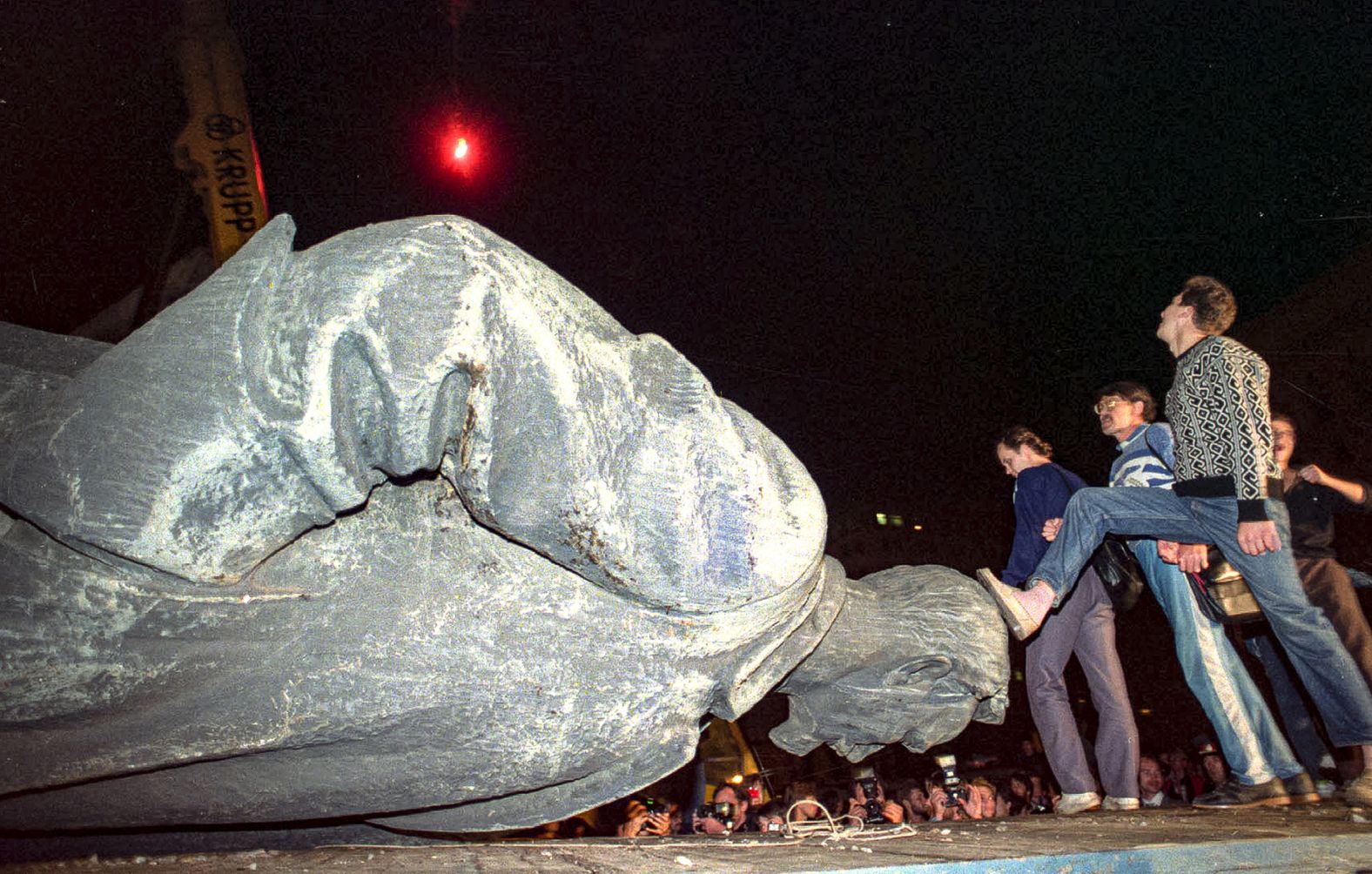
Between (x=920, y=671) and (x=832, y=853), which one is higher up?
(x=920, y=671)

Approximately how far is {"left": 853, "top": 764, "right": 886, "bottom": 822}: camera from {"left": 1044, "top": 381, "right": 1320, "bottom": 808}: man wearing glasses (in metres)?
1.54

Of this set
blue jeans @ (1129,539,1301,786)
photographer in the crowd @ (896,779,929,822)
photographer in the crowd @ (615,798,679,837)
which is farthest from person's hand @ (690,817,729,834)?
blue jeans @ (1129,539,1301,786)

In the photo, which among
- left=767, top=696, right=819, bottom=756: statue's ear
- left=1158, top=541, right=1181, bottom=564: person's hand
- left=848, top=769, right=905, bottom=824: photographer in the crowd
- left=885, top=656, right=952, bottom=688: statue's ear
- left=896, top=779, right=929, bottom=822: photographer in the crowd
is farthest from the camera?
left=896, top=779, right=929, bottom=822: photographer in the crowd

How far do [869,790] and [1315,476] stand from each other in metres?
2.87

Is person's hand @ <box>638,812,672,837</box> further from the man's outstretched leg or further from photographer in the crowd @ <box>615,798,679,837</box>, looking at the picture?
the man's outstretched leg

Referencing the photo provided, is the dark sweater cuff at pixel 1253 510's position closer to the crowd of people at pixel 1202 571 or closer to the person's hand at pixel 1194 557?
the crowd of people at pixel 1202 571

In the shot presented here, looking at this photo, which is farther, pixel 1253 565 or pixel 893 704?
pixel 1253 565

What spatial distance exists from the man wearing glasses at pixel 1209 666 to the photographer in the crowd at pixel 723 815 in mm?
2342

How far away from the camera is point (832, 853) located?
4.37 ft

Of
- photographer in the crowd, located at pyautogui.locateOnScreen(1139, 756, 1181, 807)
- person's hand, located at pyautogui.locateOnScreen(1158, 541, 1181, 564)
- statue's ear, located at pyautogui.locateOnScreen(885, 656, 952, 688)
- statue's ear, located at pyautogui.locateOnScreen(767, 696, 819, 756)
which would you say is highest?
person's hand, located at pyautogui.locateOnScreen(1158, 541, 1181, 564)

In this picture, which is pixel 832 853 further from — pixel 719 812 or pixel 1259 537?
pixel 719 812

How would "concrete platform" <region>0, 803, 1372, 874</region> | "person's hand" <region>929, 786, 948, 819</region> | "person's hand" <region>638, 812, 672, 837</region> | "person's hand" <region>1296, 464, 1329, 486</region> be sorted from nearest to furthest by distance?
"concrete platform" <region>0, 803, 1372, 874</region>, "person's hand" <region>1296, 464, 1329, 486</region>, "person's hand" <region>638, 812, 672, 837</region>, "person's hand" <region>929, 786, 948, 819</region>

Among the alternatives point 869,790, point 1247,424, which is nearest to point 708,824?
point 869,790

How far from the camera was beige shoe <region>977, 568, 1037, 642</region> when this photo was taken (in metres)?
1.88
